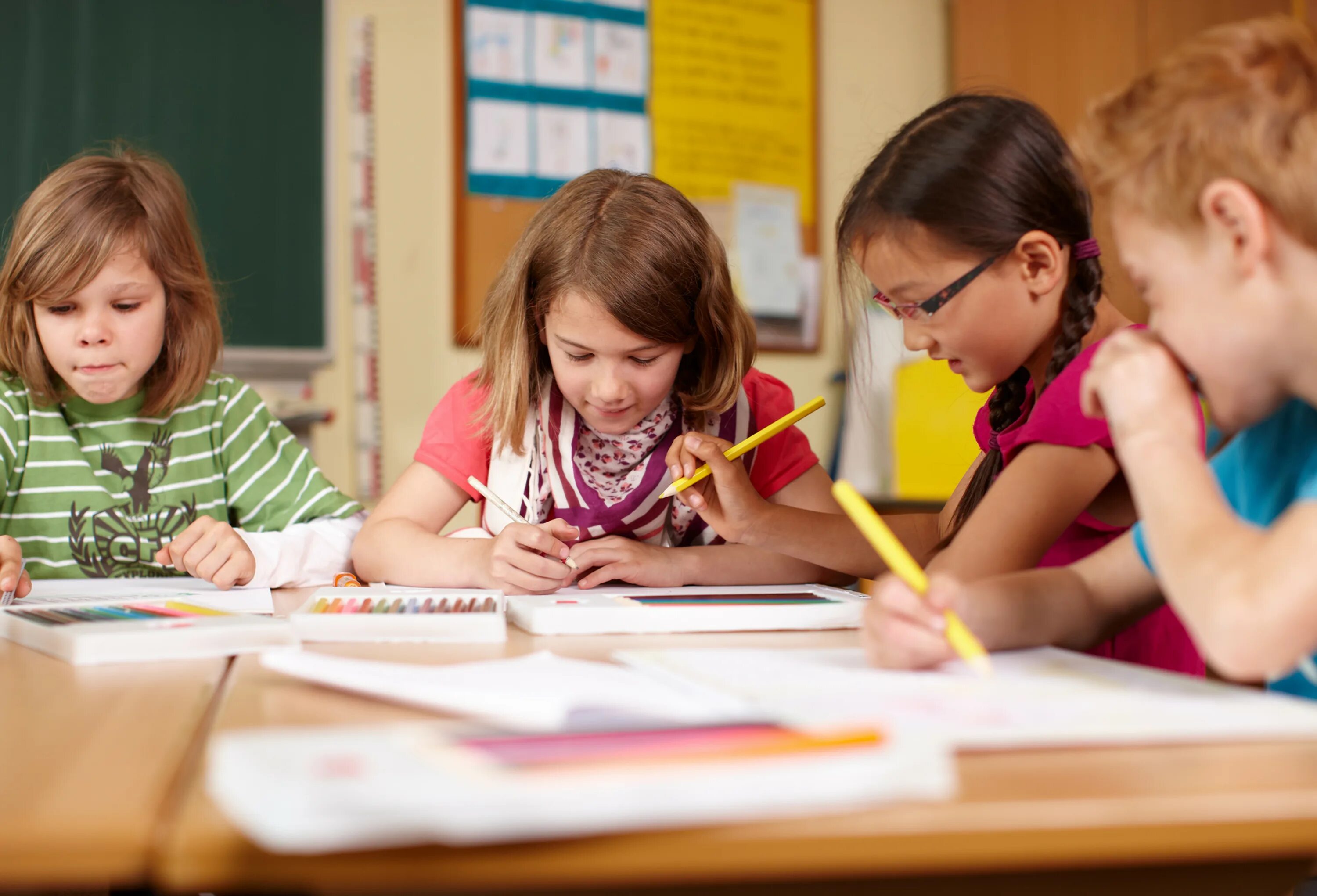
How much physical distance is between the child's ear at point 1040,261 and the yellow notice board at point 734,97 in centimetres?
192

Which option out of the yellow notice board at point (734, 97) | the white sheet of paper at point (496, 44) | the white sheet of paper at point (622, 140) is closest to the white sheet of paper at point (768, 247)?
the yellow notice board at point (734, 97)

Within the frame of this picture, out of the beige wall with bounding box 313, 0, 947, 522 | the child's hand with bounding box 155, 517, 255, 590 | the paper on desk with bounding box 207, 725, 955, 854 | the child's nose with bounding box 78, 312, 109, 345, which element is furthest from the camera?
the beige wall with bounding box 313, 0, 947, 522

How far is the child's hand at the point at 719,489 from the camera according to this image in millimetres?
1081

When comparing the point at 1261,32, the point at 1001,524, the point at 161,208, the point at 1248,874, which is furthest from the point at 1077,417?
the point at 161,208

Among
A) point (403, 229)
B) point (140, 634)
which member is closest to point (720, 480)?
point (140, 634)

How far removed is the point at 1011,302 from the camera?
0.97 m

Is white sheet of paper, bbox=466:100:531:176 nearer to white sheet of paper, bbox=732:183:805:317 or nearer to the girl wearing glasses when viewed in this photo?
white sheet of paper, bbox=732:183:805:317

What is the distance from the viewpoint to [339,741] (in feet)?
1.20

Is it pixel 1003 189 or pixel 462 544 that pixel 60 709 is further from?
pixel 1003 189

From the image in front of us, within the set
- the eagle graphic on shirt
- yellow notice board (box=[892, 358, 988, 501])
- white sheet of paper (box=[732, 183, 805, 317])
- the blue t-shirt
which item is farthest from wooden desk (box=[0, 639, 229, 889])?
white sheet of paper (box=[732, 183, 805, 317])

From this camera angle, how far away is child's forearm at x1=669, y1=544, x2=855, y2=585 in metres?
1.14

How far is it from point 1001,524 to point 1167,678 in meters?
0.32

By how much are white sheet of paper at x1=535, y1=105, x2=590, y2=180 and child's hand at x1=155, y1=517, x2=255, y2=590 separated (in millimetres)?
1762

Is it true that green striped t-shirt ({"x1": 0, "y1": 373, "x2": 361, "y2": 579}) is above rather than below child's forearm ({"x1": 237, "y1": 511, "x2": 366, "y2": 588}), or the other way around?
A: above
